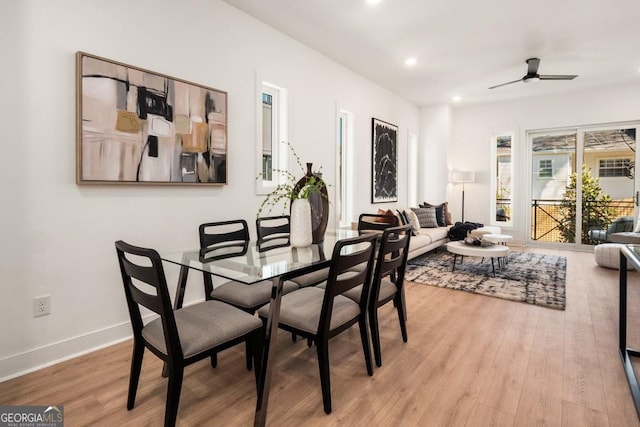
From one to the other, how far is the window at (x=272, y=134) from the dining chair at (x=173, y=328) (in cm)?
202

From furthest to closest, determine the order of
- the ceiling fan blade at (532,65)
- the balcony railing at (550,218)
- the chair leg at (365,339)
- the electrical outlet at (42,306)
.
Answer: the balcony railing at (550,218)
the ceiling fan blade at (532,65)
the electrical outlet at (42,306)
the chair leg at (365,339)

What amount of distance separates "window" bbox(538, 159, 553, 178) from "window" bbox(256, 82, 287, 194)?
209 inches

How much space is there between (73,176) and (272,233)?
4.57 feet

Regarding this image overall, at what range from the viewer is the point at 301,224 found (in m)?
2.34

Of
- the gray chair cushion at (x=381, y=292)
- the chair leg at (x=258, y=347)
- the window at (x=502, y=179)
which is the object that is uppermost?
the window at (x=502, y=179)

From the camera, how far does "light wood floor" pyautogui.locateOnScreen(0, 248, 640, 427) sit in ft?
5.50

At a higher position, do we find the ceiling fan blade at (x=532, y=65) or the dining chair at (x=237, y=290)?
the ceiling fan blade at (x=532, y=65)

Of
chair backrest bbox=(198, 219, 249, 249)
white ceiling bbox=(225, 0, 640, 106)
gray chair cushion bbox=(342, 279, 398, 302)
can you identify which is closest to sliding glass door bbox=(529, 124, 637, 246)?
white ceiling bbox=(225, 0, 640, 106)

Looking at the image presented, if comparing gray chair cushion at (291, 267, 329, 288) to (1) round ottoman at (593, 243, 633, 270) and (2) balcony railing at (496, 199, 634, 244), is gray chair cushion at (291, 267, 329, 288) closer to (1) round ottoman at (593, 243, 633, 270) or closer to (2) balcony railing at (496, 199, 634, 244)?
(1) round ottoman at (593, 243, 633, 270)

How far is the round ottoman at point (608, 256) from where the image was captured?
469cm

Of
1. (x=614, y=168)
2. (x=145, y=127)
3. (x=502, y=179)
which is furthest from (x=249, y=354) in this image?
(x=614, y=168)

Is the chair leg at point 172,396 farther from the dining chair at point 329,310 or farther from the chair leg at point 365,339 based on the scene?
the chair leg at point 365,339

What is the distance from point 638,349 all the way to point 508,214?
478 centimetres

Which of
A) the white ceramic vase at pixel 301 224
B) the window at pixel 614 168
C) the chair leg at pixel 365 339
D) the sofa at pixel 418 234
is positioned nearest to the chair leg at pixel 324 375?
the chair leg at pixel 365 339
